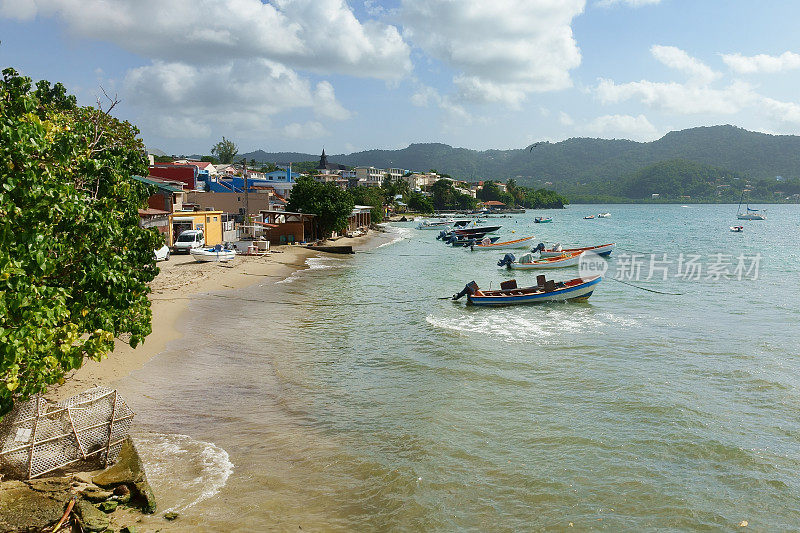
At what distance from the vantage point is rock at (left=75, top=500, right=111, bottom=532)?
25.1 ft

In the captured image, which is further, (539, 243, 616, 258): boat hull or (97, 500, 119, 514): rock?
(539, 243, 616, 258): boat hull

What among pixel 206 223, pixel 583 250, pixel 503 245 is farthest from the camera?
pixel 503 245

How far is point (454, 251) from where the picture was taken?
62188mm

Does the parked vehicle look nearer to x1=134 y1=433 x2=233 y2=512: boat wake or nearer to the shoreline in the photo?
the shoreline

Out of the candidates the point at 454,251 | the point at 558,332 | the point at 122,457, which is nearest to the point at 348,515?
the point at 122,457

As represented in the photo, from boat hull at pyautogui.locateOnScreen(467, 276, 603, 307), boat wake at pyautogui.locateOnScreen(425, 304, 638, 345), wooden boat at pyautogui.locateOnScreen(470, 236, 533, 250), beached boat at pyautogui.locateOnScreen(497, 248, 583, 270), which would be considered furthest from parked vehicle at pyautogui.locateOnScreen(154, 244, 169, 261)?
wooden boat at pyautogui.locateOnScreen(470, 236, 533, 250)

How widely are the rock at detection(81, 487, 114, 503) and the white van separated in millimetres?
32874

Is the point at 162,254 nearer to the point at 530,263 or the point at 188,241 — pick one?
the point at 188,241

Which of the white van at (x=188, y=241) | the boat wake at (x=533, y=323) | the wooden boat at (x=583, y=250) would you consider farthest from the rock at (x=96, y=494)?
the wooden boat at (x=583, y=250)

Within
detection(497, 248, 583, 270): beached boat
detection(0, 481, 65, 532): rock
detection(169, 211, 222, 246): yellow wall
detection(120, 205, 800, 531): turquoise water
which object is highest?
detection(169, 211, 222, 246): yellow wall

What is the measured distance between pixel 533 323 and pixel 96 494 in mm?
19032

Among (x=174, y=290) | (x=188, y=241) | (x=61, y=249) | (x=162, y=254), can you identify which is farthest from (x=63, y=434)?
(x=188, y=241)

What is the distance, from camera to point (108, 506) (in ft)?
27.4

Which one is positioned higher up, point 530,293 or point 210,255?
point 210,255
